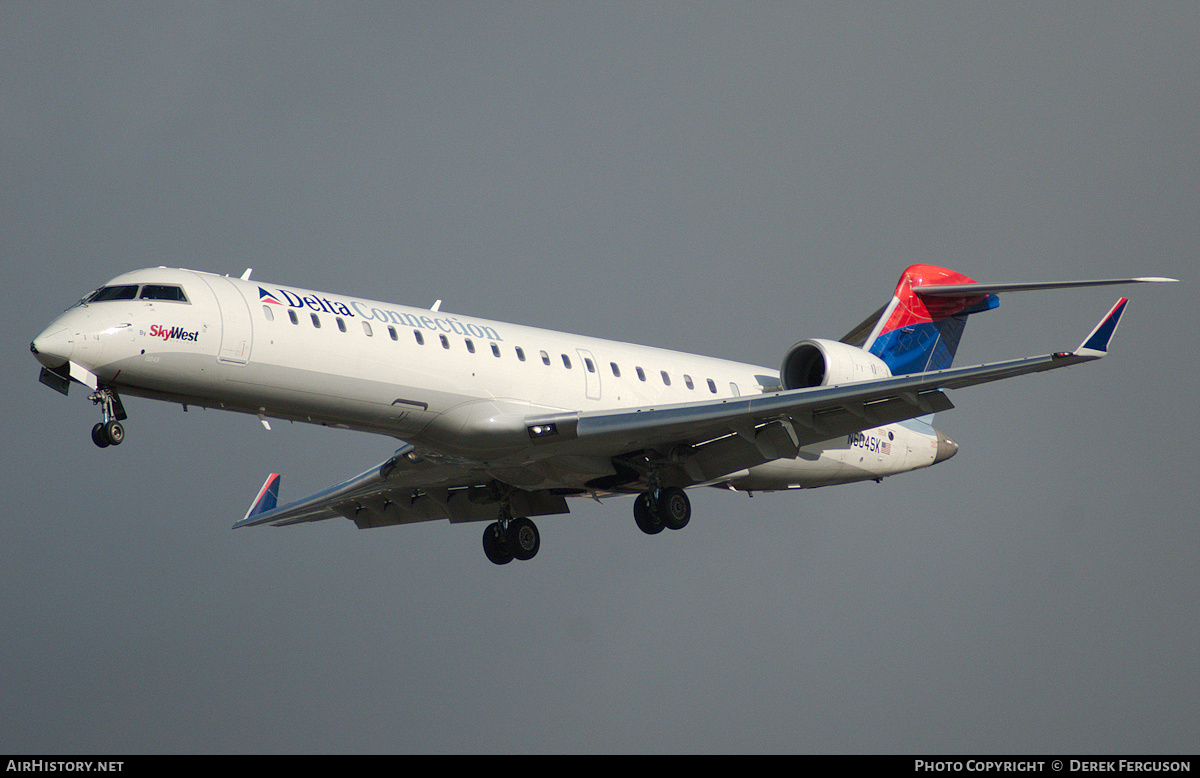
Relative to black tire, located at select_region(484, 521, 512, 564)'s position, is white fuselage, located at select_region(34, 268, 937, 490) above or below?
above

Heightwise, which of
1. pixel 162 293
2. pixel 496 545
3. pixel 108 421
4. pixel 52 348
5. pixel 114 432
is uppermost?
pixel 162 293

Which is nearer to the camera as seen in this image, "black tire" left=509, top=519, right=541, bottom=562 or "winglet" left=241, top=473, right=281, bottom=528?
"black tire" left=509, top=519, right=541, bottom=562

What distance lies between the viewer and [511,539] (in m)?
23.0

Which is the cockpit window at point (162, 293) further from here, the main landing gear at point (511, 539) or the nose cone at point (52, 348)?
the main landing gear at point (511, 539)

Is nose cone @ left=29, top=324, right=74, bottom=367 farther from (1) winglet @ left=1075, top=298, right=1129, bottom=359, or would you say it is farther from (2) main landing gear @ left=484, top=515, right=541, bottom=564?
(1) winglet @ left=1075, top=298, right=1129, bottom=359

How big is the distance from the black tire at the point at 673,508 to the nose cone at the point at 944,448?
251 inches

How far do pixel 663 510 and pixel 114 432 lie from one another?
845cm

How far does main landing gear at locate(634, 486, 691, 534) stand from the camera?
21.0 metres

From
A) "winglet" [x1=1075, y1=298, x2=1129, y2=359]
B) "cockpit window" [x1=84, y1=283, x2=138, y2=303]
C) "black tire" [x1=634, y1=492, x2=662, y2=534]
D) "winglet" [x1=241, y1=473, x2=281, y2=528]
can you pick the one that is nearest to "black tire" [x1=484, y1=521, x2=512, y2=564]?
"black tire" [x1=634, y1=492, x2=662, y2=534]

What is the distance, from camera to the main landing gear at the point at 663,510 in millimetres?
20984

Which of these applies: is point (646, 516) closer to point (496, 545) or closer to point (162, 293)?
point (496, 545)

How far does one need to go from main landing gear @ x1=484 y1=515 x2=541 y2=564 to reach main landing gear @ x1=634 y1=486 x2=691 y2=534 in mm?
2675

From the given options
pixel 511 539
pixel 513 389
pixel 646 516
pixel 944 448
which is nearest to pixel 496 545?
pixel 511 539

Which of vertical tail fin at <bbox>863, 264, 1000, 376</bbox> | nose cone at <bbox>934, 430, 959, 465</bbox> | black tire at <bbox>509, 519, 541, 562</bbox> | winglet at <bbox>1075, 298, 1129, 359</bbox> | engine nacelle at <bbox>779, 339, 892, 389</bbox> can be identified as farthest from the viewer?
nose cone at <bbox>934, 430, 959, 465</bbox>
